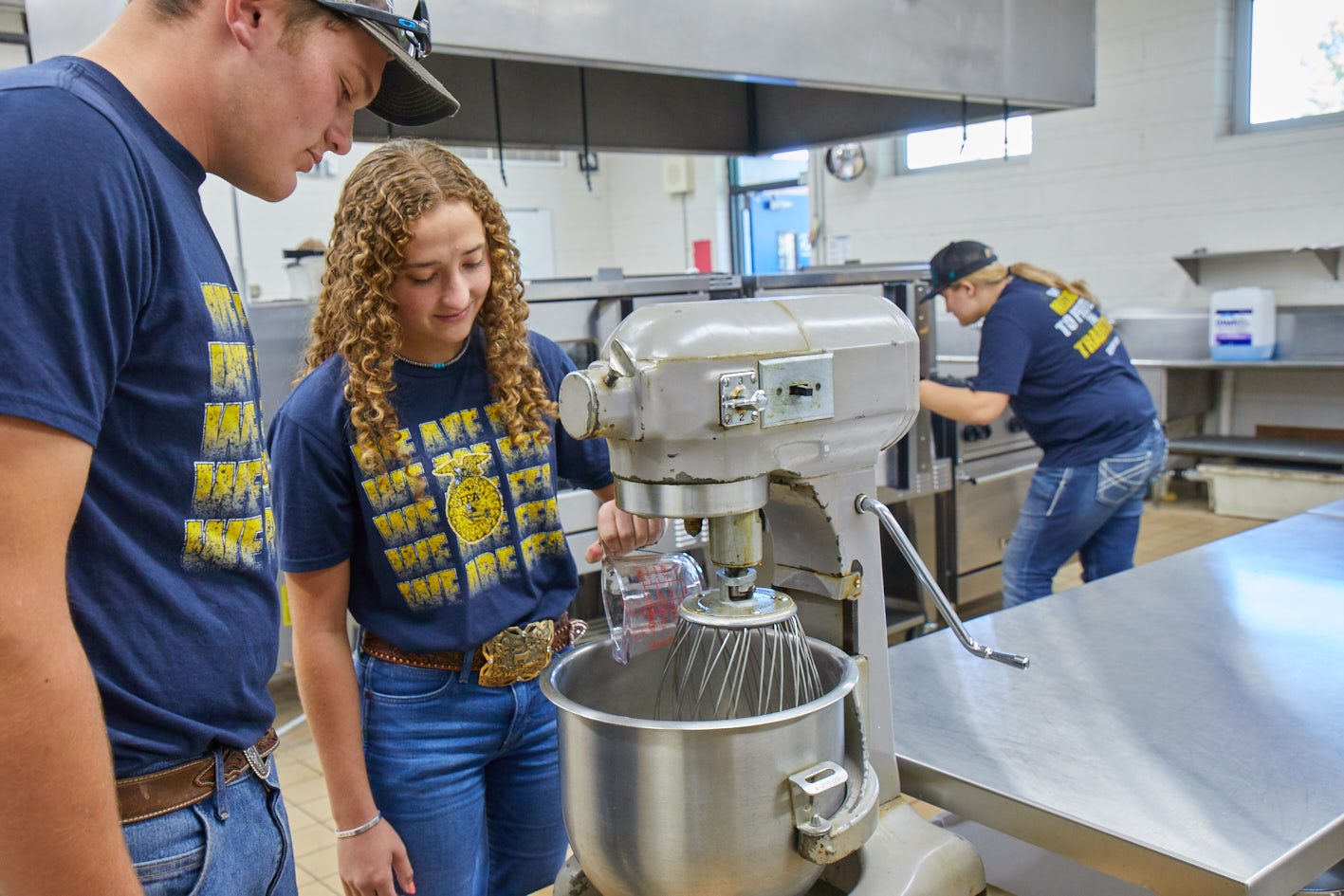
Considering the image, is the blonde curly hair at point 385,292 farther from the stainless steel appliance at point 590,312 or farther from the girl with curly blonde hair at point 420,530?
the stainless steel appliance at point 590,312

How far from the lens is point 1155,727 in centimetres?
105

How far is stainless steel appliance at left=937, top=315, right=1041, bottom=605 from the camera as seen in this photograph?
312 centimetres

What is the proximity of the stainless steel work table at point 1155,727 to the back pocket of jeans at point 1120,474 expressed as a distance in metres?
1.03

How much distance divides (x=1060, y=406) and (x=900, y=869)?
1989mm

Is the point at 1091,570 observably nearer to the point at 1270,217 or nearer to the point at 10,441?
the point at 10,441

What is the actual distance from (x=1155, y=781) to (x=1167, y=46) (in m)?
5.16

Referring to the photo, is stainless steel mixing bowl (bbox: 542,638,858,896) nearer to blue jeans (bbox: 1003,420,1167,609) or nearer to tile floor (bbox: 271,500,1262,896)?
tile floor (bbox: 271,500,1262,896)

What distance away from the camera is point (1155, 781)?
943 millimetres

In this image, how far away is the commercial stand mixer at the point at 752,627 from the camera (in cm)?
71

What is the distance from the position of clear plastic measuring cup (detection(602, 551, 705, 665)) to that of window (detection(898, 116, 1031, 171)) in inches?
206

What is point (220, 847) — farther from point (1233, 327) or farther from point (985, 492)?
point (1233, 327)

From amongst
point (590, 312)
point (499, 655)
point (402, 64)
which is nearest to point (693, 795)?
point (499, 655)

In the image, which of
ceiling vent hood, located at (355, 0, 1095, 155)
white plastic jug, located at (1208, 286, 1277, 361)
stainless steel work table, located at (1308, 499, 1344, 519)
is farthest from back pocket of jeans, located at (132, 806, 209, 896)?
white plastic jug, located at (1208, 286, 1277, 361)

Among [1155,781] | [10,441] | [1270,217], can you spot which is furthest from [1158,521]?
[10,441]
